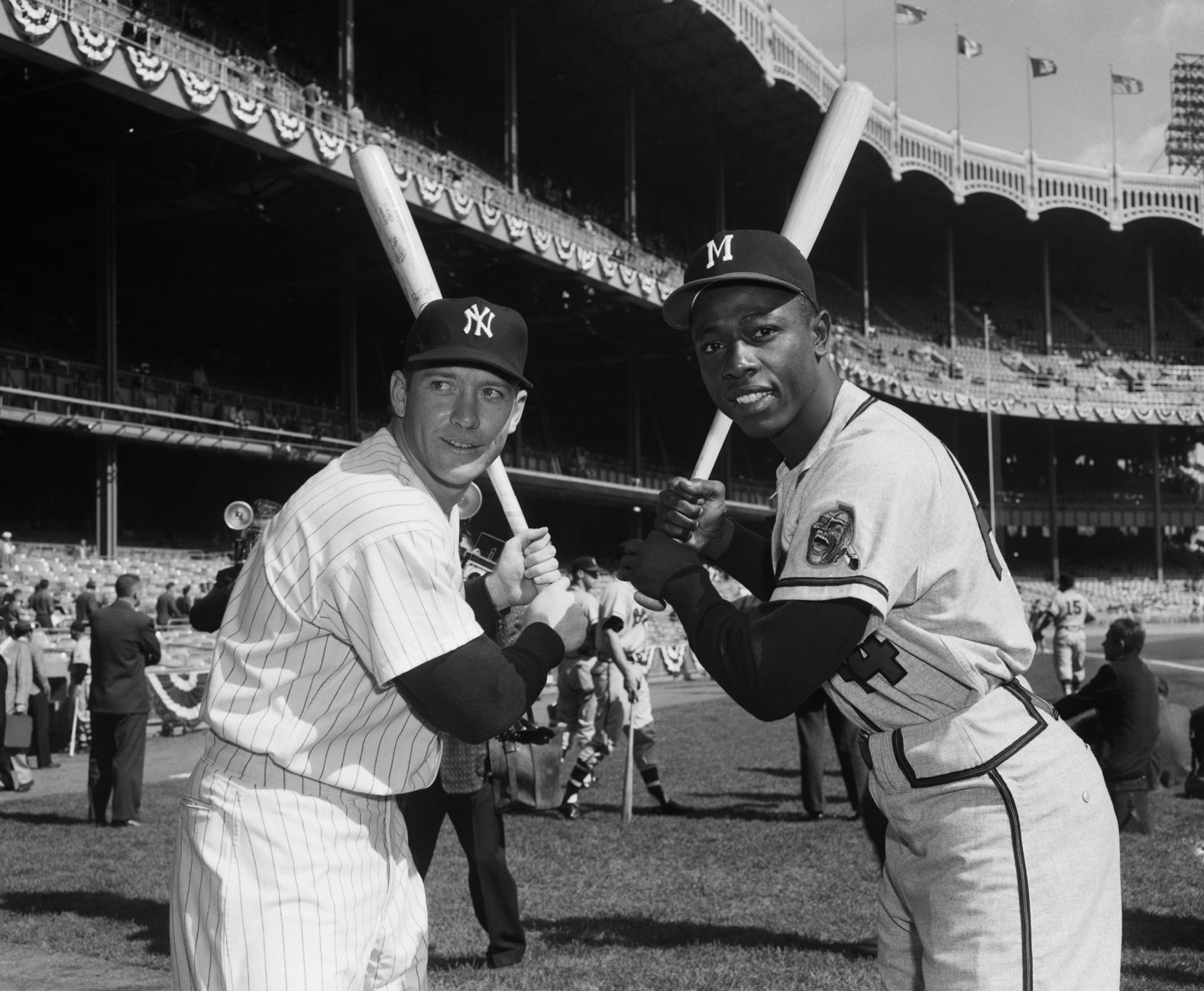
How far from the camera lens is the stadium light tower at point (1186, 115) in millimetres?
55562

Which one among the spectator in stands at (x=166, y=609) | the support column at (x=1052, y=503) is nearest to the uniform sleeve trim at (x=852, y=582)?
the spectator in stands at (x=166, y=609)

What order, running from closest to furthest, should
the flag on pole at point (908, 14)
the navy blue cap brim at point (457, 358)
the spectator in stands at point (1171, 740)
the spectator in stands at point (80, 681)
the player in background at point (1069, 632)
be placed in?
the navy blue cap brim at point (457, 358), the spectator in stands at point (1171, 740), the spectator in stands at point (80, 681), the player in background at point (1069, 632), the flag on pole at point (908, 14)

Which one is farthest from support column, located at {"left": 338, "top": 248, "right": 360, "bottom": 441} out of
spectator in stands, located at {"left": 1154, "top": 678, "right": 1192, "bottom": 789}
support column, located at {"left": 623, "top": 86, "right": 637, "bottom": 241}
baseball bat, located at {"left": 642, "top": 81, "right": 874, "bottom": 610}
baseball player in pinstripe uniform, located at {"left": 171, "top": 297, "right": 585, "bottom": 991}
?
baseball player in pinstripe uniform, located at {"left": 171, "top": 297, "right": 585, "bottom": 991}

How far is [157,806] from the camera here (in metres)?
10.6

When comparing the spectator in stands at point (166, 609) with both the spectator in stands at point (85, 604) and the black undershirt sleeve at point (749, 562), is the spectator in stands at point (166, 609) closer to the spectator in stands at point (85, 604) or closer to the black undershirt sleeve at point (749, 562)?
the spectator in stands at point (85, 604)

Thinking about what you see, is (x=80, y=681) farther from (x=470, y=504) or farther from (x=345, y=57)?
(x=345, y=57)

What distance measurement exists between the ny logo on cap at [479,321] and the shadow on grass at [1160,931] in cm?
509

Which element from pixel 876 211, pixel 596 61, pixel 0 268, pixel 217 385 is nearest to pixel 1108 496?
pixel 876 211

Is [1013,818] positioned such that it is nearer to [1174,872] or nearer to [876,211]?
[1174,872]

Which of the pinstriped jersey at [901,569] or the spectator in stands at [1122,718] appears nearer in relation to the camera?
the pinstriped jersey at [901,569]

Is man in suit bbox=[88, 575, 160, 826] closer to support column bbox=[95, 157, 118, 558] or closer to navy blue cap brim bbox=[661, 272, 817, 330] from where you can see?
navy blue cap brim bbox=[661, 272, 817, 330]

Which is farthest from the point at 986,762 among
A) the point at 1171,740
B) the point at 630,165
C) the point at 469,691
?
the point at 630,165

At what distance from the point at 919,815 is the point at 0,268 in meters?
30.6

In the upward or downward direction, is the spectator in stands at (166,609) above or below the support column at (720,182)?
below
